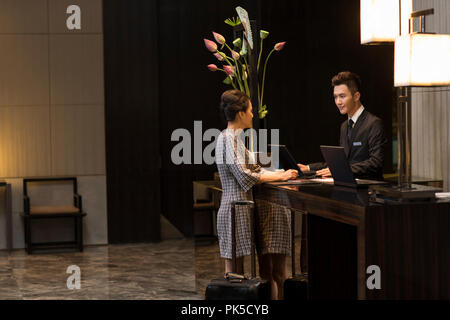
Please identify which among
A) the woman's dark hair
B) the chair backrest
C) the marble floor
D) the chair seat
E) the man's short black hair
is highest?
the man's short black hair

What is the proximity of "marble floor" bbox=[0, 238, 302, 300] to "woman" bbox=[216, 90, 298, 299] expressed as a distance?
15cm

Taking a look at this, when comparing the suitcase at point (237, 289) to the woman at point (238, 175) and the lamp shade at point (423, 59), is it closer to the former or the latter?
the woman at point (238, 175)

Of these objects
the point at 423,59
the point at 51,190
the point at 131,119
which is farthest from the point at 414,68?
the point at 51,190

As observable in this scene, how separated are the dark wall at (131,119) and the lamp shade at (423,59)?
5250mm

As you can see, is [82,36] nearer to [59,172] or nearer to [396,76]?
[59,172]

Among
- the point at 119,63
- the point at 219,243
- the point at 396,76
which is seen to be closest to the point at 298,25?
the point at 119,63

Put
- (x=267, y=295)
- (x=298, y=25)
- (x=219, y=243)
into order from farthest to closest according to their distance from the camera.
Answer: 1. (x=298, y=25)
2. (x=219, y=243)
3. (x=267, y=295)

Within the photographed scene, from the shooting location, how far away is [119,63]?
8.59 m

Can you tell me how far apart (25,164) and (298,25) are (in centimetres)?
346

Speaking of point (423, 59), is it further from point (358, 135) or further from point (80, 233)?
point (80, 233)

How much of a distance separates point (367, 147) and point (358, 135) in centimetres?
10

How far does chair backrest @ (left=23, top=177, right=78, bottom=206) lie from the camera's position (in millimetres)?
8406

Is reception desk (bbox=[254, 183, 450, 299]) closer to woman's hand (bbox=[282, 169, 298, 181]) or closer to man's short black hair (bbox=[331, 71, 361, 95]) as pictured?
woman's hand (bbox=[282, 169, 298, 181])

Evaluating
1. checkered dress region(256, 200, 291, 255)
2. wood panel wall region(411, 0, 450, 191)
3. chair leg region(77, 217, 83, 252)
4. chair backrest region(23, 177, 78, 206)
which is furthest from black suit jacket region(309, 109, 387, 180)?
chair backrest region(23, 177, 78, 206)
